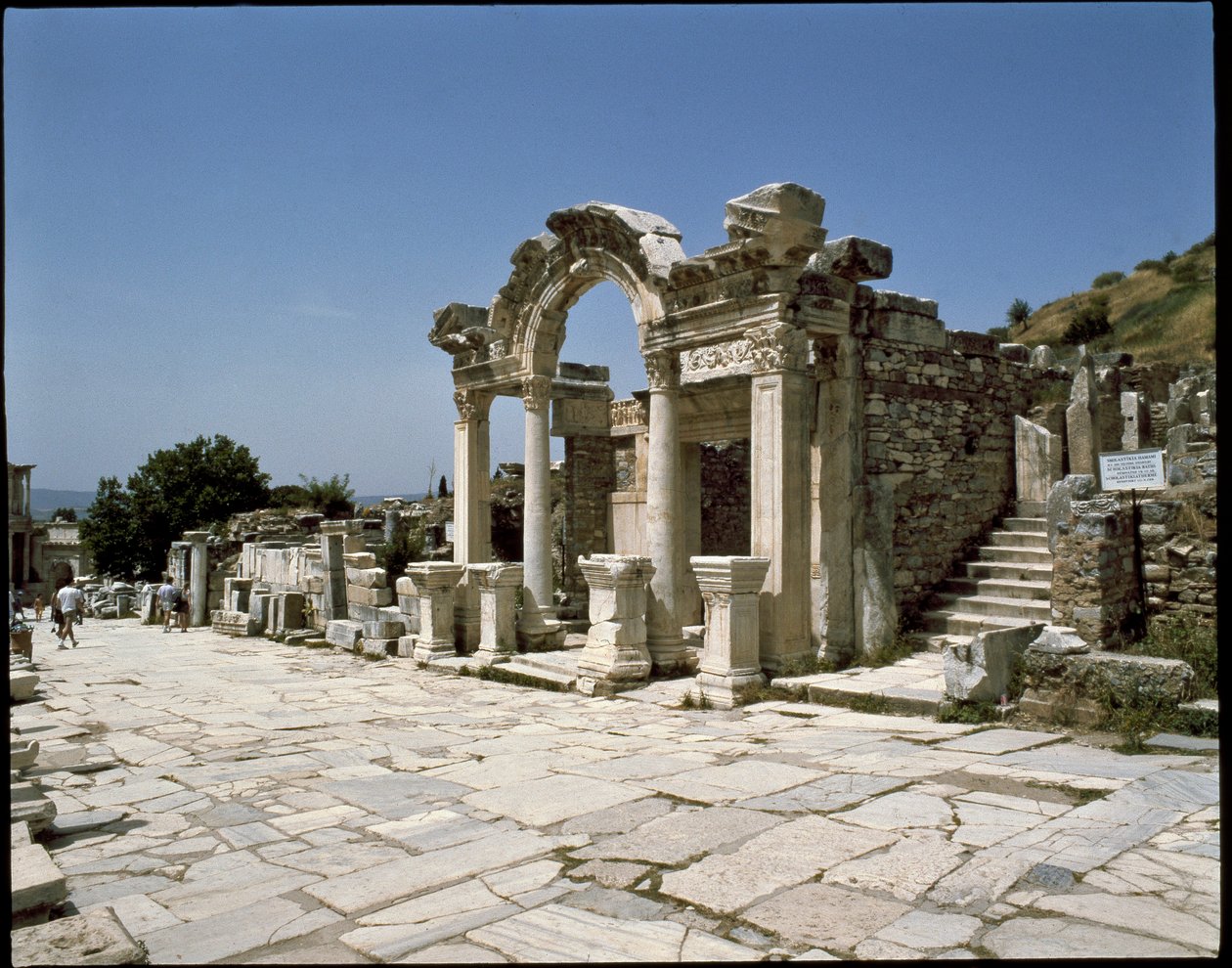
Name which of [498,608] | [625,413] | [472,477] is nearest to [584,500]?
[625,413]

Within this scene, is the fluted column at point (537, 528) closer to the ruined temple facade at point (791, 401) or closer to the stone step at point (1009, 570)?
the ruined temple facade at point (791, 401)

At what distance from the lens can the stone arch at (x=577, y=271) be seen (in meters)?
11.1

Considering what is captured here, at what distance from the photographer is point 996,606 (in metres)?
10.5

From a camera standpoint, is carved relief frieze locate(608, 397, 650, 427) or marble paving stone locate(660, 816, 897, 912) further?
carved relief frieze locate(608, 397, 650, 427)

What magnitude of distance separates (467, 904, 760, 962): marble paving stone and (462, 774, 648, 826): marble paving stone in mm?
1489

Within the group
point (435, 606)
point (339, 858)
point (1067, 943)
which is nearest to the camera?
point (1067, 943)

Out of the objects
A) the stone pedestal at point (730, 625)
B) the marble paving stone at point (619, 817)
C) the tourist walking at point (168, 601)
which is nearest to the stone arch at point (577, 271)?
the stone pedestal at point (730, 625)

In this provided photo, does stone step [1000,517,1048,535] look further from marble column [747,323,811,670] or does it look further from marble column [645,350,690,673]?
marble column [645,350,690,673]

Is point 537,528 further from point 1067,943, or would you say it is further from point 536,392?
point 1067,943

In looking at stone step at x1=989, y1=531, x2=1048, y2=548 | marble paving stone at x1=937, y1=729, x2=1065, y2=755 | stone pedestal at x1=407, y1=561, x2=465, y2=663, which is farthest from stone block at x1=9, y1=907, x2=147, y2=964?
stone step at x1=989, y1=531, x2=1048, y2=548

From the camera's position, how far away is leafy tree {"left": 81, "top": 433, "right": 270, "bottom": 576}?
3803cm

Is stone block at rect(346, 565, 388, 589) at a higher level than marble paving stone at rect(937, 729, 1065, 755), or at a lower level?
higher

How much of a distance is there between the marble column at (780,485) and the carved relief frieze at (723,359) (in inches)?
9.3

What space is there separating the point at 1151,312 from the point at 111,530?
46.2 m
